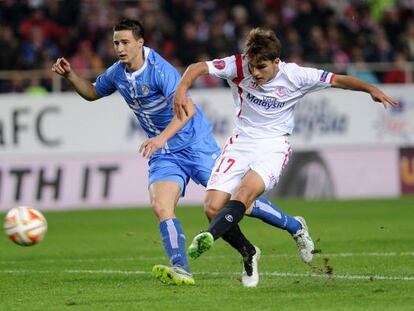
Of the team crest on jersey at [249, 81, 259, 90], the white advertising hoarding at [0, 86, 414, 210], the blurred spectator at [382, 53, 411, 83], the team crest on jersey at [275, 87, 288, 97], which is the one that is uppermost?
the team crest on jersey at [249, 81, 259, 90]

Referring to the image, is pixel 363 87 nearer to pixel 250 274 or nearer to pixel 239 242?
pixel 239 242

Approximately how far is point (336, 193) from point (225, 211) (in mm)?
12300

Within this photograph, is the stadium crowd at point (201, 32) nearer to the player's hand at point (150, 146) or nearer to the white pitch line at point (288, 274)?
the white pitch line at point (288, 274)

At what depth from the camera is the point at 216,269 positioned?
10.7m

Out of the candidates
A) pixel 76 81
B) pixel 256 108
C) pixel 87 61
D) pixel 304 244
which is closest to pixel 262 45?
pixel 256 108

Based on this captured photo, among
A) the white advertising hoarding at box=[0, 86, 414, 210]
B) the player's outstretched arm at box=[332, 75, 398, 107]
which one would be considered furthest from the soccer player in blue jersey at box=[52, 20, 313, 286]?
the white advertising hoarding at box=[0, 86, 414, 210]

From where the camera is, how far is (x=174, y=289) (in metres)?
8.97

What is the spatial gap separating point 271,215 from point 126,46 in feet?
6.41

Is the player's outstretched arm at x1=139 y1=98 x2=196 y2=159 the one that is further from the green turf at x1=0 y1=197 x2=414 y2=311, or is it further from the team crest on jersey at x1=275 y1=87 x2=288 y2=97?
the green turf at x1=0 y1=197 x2=414 y2=311

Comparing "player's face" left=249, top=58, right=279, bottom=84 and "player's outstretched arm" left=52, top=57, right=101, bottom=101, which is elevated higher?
"player's face" left=249, top=58, right=279, bottom=84

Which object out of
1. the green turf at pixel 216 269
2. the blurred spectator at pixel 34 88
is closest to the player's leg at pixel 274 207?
the green turf at pixel 216 269

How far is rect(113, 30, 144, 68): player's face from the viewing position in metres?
9.96

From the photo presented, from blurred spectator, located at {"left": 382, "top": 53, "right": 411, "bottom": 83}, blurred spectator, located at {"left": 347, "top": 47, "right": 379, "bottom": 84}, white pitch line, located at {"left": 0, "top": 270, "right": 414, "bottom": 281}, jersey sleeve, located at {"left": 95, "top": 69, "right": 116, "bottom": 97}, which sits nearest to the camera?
white pitch line, located at {"left": 0, "top": 270, "right": 414, "bottom": 281}

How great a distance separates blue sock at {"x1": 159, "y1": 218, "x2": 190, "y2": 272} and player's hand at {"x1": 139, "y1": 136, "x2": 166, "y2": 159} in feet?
3.43
